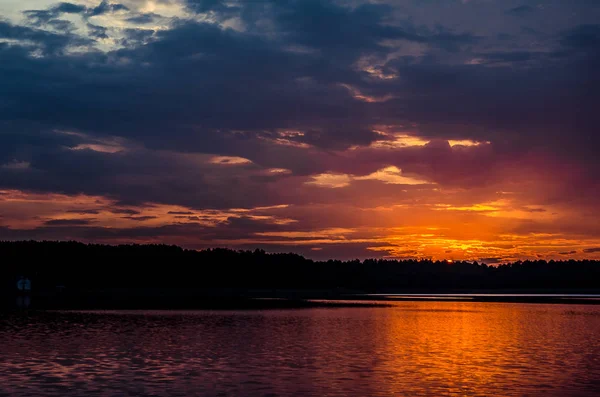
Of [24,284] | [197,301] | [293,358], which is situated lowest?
[293,358]

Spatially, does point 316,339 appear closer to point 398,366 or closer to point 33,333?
point 398,366

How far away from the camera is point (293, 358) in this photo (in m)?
43.8

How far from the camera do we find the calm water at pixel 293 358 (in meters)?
33.0

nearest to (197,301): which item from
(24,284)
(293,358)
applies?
(24,284)

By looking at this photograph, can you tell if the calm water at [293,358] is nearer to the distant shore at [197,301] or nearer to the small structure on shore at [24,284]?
the distant shore at [197,301]

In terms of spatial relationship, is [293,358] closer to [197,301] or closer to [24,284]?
[197,301]

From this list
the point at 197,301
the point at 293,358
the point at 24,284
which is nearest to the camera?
the point at 293,358

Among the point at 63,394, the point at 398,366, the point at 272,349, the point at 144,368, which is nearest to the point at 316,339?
the point at 272,349

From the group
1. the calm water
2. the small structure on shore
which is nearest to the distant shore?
the small structure on shore

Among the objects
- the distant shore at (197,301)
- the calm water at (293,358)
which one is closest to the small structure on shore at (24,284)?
the distant shore at (197,301)

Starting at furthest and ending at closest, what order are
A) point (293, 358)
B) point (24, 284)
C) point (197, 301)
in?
point (24, 284), point (197, 301), point (293, 358)

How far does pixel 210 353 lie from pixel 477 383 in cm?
1706

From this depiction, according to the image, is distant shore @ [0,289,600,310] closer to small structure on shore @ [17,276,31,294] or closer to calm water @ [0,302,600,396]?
small structure on shore @ [17,276,31,294]

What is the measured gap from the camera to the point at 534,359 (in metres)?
44.6
